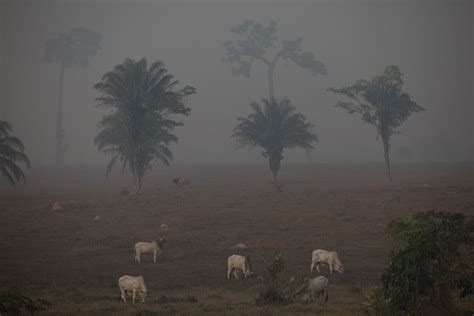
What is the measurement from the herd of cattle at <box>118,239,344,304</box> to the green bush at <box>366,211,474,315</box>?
3.07m

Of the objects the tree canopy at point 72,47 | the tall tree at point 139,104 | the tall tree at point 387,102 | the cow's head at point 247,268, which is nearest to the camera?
the cow's head at point 247,268

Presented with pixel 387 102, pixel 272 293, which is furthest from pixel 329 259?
pixel 387 102

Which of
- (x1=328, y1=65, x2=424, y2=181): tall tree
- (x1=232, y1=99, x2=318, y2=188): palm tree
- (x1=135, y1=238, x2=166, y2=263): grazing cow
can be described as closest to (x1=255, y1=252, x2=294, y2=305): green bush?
(x1=135, y1=238, x2=166, y2=263): grazing cow

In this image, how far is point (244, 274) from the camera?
2238 cm

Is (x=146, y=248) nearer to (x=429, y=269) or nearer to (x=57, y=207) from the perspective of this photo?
(x=429, y=269)

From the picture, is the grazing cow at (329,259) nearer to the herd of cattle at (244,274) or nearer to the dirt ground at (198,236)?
the herd of cattle at (244,274)

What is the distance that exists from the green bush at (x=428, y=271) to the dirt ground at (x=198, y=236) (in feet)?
6.39

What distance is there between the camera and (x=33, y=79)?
192125 mm

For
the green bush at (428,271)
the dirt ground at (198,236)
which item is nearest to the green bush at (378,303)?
the green bush at (428,271)

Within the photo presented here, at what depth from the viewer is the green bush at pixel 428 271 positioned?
14.0 metres

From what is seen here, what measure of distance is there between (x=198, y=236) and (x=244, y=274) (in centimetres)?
911

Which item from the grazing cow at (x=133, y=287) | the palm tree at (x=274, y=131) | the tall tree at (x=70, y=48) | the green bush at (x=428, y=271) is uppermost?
the tall tree at (x=70, y=48)

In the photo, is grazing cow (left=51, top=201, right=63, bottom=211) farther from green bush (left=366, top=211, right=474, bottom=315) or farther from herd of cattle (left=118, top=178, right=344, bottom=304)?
green bush (left=366, top=211, right=474, bottom=315)

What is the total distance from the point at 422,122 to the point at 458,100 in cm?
2956
